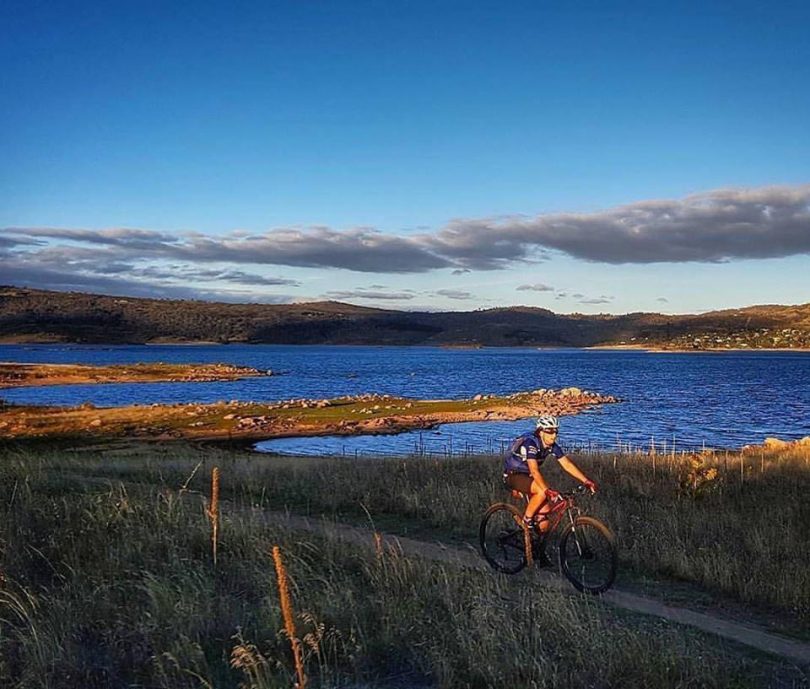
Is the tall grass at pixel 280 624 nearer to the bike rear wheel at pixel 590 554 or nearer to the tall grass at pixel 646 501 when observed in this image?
the bike rear wheel at pixel 590 554

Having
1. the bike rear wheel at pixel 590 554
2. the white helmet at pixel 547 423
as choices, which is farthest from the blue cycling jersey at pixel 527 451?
the bike rear wheel at pixel 590 554

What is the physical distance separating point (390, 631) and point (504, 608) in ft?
3.88

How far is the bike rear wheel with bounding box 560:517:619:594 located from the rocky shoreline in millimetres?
32107

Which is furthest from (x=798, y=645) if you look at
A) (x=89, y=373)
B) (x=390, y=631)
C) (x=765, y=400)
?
(x=89, y=373)

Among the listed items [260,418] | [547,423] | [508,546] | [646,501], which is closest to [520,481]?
[547,423]

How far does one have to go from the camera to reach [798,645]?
333 inches

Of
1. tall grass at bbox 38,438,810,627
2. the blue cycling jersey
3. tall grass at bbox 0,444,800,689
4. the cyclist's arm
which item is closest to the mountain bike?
the cyclist's arm

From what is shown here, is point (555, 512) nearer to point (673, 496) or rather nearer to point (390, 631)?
point (390, 631)

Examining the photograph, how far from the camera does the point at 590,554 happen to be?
998 centimetres

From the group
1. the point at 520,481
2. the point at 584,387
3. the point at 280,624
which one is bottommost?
the point at 584,387

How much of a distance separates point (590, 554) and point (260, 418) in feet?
123

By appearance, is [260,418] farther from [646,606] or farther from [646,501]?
[646,606]

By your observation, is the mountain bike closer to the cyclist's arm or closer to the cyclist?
the cyclist

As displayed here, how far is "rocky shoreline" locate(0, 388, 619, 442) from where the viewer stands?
136 feet
